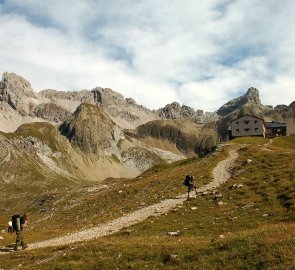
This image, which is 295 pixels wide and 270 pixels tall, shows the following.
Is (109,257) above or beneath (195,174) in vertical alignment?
beneath

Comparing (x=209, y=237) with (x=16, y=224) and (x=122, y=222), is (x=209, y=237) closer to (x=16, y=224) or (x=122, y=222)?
(x=16, y=224)

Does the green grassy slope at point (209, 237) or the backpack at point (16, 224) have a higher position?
the backpack at point (16, 224)

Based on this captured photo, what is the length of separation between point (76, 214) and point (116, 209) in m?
9.30

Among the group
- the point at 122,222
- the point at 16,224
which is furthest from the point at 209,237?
the point at 122,222

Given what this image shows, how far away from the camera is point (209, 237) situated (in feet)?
95.5

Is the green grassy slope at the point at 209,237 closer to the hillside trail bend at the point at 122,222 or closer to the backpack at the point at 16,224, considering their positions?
the hillside trail bend at the point at 122,222

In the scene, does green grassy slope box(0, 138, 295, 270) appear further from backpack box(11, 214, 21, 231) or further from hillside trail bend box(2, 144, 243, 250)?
backpack box(11, 214, 21, 231)

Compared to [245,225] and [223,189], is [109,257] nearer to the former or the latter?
[245,225]

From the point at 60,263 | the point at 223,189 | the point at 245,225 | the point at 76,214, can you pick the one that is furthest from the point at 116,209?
the point at 60,263

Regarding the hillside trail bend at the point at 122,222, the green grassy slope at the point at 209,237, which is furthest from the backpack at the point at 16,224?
the green grassy slope at the point at 209,237

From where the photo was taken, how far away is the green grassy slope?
21469mm

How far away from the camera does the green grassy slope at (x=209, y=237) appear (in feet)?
70.4

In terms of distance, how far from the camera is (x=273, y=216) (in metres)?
33.7

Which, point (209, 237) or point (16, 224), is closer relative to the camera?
point (209, 237)
